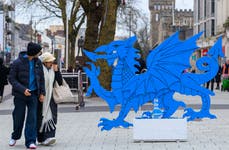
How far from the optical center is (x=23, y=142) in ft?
39.7

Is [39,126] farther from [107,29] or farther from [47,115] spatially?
[107,29]

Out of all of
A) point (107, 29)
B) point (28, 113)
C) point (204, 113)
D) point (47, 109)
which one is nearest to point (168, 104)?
point (204, 113)

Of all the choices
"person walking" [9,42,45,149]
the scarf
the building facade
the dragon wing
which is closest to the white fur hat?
the scarf

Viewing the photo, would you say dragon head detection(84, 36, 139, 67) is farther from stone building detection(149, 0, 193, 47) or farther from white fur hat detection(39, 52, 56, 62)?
stone building detection(149, 0, 193, 47)

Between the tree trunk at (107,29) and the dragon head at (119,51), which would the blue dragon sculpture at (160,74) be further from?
the tree trunk at (107,29)

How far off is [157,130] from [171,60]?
1.35 m

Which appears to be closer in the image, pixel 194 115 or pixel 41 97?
pixel 41 97

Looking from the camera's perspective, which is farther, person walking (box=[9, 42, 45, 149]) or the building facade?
the building facade

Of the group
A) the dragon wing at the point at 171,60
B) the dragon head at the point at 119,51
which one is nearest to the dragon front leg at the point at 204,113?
the dragon wing at the point at 171,60

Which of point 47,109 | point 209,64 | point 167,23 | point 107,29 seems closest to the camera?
point 47,109

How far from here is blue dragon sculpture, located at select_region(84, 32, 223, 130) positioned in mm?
12070

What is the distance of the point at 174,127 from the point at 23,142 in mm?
2815

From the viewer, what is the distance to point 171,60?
39.7 feet

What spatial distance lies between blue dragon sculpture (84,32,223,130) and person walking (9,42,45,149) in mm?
1306
